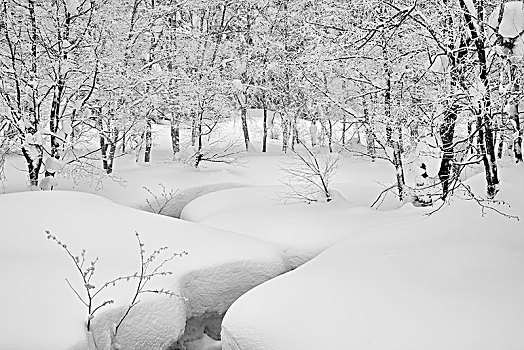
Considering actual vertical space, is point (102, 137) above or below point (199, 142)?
above

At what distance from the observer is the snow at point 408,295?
9.91 feet

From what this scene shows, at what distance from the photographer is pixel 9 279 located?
13.5ft

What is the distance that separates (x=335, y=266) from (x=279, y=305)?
942mm

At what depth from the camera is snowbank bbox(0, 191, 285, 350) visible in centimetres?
366

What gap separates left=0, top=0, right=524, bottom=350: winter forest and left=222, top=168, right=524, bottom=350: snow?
0.06ft

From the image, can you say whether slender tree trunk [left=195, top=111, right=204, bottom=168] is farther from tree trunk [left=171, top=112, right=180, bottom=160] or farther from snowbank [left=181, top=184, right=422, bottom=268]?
snowbank [left=181, top=184, right=422, bottom=268]

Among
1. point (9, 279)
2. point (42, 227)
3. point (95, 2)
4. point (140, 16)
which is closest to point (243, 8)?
point (140, 16)

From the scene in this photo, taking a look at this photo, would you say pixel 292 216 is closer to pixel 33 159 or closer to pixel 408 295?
pixel 408 295

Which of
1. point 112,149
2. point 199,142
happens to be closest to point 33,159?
point 112,149

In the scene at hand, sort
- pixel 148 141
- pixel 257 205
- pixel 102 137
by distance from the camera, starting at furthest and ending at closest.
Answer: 1. pixel 148 141
2. pixel 102 137
3. pixel 257 205

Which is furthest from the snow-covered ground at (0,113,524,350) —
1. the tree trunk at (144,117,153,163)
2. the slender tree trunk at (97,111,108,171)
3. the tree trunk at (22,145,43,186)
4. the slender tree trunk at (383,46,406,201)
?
the tree trunk at (144,117,153,163)

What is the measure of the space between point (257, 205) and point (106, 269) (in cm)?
378

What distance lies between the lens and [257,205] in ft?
26.7

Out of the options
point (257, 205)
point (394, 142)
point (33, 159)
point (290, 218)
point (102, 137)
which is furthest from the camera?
point (102, 137)
